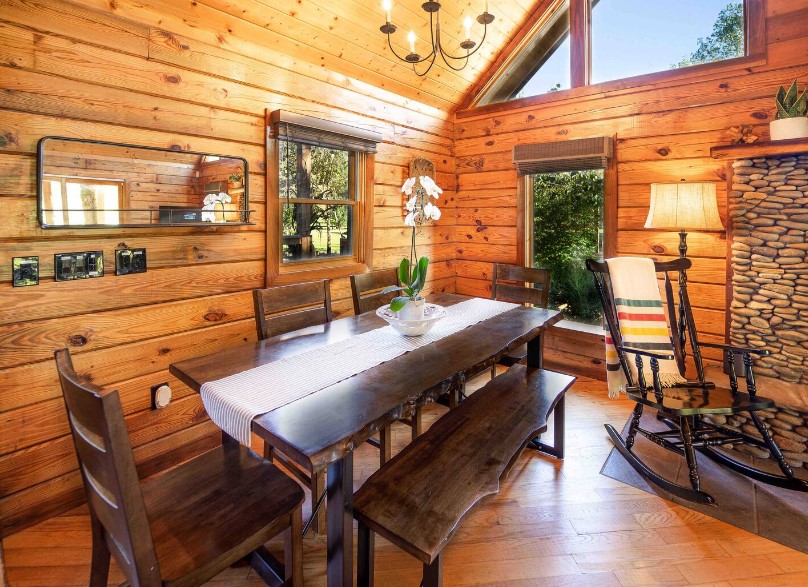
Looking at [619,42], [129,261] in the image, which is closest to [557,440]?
[129,261]

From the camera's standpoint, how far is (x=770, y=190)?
2465mm

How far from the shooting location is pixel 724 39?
2.96m

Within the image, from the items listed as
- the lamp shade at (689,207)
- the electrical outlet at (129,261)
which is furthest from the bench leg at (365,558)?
the lamp shade at (689,207)

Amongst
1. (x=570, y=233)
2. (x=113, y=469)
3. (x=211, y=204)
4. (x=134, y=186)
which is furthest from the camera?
(x=570, y=233)

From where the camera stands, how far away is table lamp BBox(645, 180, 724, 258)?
2535 mm

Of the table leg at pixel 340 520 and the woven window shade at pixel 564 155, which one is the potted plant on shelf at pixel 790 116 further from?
the table leg at pixel 340 520

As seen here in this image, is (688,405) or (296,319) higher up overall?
(296,319)

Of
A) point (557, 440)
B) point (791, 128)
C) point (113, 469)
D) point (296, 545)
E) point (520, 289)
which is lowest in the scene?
point (557, 440)

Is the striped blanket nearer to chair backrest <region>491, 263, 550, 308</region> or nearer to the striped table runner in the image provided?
chair backrest <region>491, 263, 550, 308</region>

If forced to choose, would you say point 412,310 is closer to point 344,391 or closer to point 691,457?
point 344,391

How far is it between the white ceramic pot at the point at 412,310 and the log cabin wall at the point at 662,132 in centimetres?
206

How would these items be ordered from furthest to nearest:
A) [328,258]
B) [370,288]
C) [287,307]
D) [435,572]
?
[328,258]
[370,288]
[287,307]
[435,572]

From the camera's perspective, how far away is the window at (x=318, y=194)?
2.73 metres

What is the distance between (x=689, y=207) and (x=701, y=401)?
3.75 feet
